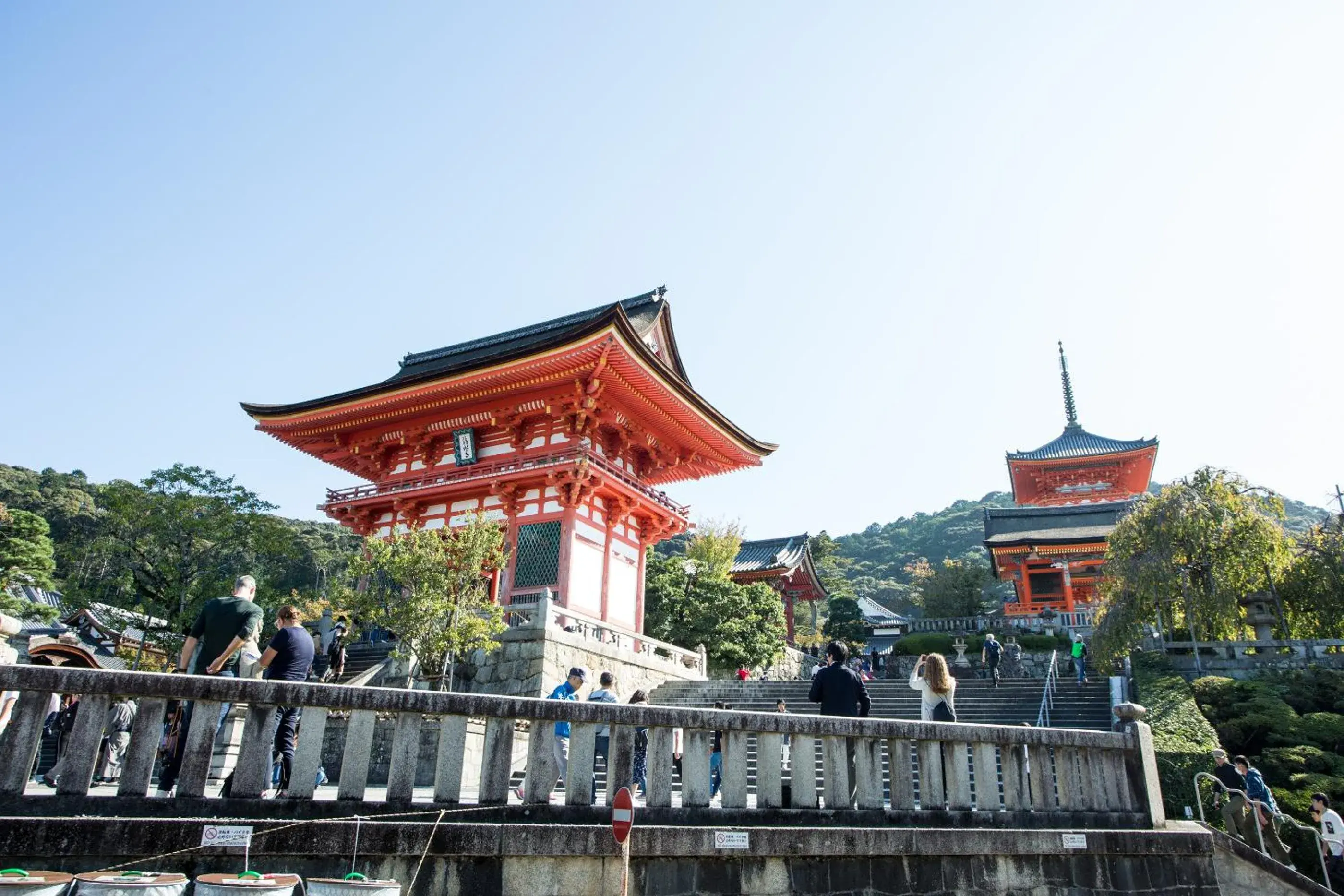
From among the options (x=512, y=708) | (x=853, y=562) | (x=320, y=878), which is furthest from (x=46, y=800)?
(x=853, y=562)

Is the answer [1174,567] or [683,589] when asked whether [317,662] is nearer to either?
[683,589]

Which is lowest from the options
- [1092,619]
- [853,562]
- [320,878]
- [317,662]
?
[320,878]

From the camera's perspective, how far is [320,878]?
4.73m

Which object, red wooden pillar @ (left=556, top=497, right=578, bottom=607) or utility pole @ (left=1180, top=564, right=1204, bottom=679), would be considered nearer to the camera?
utility pole @ (left=1180, top=564, right=1204, bottom=679)

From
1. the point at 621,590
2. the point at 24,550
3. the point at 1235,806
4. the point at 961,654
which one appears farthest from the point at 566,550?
the point at 24,550

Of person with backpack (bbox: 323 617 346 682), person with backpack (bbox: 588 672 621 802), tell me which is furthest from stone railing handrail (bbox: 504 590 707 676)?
person with backpack (bbox: 588 672 621 802)

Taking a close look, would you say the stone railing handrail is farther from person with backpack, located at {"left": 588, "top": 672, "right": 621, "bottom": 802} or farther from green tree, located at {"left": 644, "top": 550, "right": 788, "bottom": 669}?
person with backpack, located at {"left": 588, "top": 672, "right": 621, "bottom": 802}

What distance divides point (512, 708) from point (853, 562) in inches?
3720

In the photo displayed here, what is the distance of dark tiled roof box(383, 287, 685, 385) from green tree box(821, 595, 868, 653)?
1423 centimetres

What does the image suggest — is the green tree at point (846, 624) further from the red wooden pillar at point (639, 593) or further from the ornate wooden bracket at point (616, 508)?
the ornate wooden bracket at point (616, 508)

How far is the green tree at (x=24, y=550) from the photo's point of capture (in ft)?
103

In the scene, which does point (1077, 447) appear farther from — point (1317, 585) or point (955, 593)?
point (1317, 585)

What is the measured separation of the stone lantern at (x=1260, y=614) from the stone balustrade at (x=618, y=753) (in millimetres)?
16541

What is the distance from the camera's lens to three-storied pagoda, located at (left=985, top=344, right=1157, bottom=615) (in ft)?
118
